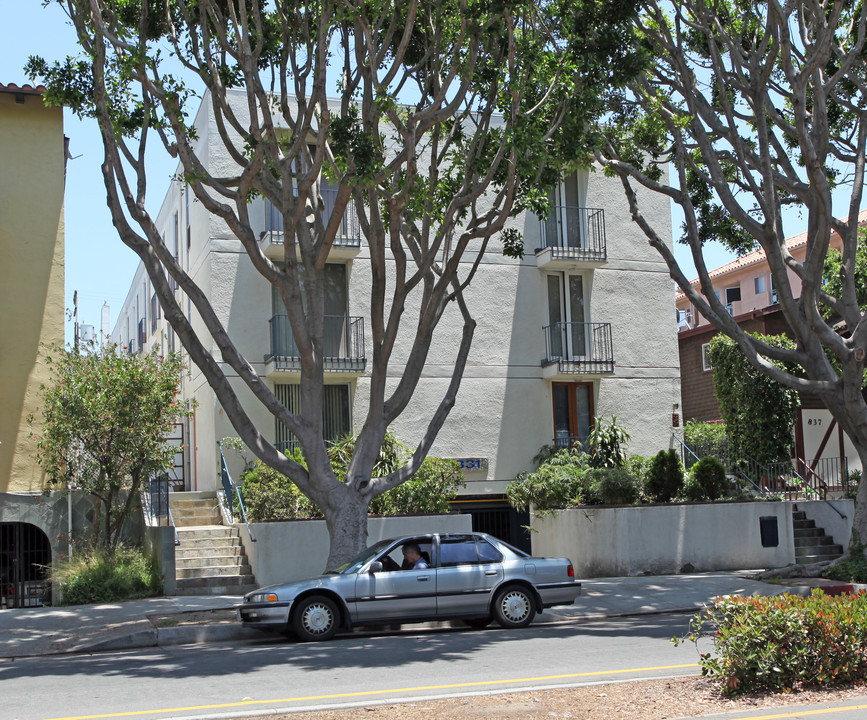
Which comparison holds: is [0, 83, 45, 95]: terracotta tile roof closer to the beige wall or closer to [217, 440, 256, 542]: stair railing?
the beige wall

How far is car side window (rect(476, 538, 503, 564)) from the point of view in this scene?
13477 millimetres

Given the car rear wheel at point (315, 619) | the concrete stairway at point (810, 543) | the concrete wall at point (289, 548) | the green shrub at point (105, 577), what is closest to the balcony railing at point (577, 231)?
the concrete stairway at point (810, 543)

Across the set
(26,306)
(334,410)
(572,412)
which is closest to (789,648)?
(26,306)

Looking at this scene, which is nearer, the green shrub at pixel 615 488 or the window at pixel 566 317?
the green shrub at pixel 615 488

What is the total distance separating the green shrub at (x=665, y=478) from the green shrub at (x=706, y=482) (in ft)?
0.92

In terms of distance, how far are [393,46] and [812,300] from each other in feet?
→ 28.5

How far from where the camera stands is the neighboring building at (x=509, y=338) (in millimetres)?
22734

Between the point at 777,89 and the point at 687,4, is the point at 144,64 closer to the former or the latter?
the point at 687,4

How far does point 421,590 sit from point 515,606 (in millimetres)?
1382

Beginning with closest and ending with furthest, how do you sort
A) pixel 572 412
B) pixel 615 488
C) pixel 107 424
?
pixel 107 424, pixel 615 488, pixel 572 412

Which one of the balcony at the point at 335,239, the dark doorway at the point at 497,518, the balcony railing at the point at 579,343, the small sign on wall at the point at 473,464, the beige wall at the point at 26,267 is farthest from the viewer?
the balcony railing at the point at 579,343

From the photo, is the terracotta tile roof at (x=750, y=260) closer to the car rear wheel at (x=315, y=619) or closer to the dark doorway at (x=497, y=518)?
the dark doorway at (x=497, y=518)

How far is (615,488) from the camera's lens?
20266mm

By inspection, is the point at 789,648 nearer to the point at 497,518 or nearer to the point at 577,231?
the point at 497,518
